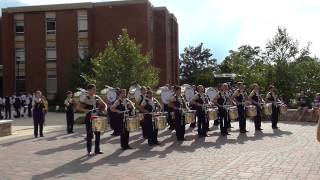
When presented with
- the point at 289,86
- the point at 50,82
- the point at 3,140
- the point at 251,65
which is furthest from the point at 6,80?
the point at 3,140

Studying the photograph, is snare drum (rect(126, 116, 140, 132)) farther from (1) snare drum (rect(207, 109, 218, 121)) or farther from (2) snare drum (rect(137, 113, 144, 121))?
(1) snare drum (rect(207, 109, 218, 121))

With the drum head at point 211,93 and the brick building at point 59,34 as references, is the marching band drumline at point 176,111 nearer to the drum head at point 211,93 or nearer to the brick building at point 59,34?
the drum head at point 211,93

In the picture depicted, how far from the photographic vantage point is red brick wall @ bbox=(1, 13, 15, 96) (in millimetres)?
55438

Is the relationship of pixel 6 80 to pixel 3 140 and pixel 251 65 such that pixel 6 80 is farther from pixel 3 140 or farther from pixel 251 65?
pixel 3 140

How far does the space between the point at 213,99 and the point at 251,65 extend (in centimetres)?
1335

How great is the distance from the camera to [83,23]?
5388cm

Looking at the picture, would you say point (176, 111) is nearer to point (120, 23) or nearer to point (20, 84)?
point (120, 23)

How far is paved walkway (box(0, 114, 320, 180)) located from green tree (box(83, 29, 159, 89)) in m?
11.0

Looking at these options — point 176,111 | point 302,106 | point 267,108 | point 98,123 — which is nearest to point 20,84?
point 302,106

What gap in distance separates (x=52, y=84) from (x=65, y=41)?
4.57m

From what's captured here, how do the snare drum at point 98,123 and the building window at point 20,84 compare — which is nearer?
the snare drum at point 98,123

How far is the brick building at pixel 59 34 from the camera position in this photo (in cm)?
5216

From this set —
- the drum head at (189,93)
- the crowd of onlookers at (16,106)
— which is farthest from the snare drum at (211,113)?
the crowd of onlookers at (16,106)

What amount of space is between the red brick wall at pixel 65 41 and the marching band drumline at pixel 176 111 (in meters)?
33.3
